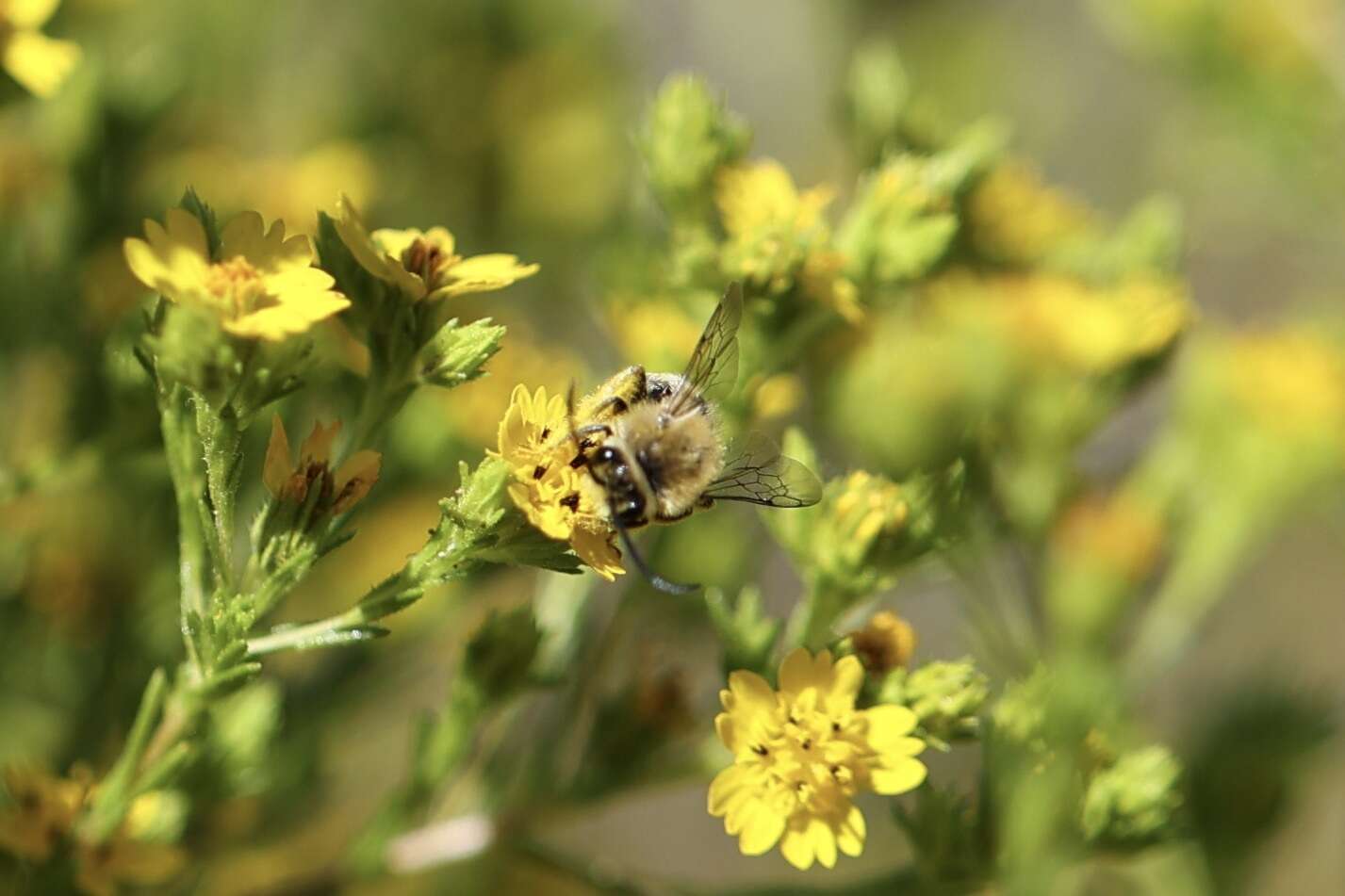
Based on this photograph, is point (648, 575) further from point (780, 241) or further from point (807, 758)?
point (780, 241)

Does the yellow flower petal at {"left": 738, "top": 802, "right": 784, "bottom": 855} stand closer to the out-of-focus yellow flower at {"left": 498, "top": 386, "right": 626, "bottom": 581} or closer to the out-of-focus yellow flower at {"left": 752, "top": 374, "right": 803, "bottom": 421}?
the out-of-focus yellow flower at {"left": 498, "top": 386, "right": 626, "bottom": 581}

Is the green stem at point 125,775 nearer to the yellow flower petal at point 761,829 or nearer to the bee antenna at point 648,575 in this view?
→ the bee antenna at point 648,575

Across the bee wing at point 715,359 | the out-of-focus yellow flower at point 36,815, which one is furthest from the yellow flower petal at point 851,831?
the out-of-focus yellow flower at point 36,815

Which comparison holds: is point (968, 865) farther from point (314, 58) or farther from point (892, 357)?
point (314, 58)

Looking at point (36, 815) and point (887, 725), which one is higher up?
point (887, 725)

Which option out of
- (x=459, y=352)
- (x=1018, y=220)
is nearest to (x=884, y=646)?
(x=459, y=352)

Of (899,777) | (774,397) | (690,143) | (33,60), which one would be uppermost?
(690,143)

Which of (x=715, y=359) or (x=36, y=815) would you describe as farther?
(x=715, y=359)

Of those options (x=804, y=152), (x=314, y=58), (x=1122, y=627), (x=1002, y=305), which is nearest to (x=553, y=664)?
(x=1002, y=305)
